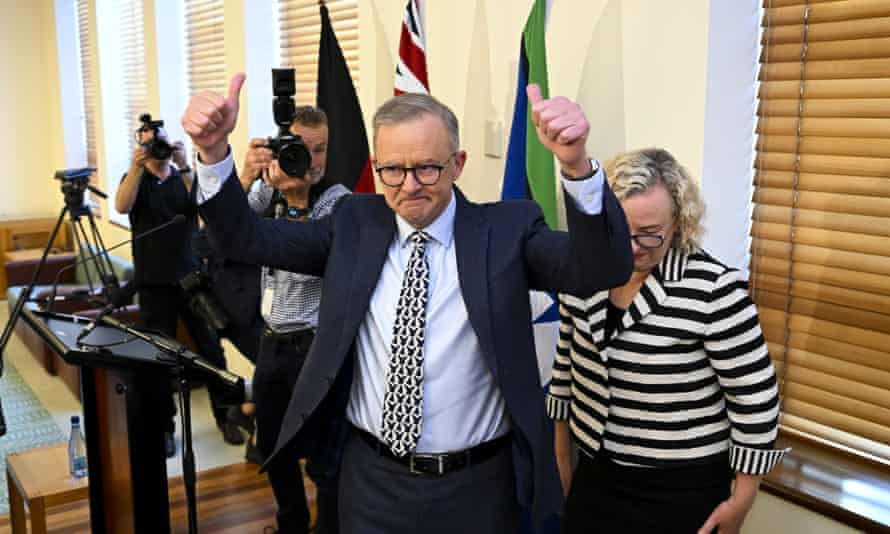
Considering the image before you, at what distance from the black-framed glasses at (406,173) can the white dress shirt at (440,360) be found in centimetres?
12

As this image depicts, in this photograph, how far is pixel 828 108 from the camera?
2.09m

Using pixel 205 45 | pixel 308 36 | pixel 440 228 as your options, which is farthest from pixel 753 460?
pixel 205 45

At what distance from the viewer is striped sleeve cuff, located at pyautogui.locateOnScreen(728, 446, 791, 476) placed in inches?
63.4

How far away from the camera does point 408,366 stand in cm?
154

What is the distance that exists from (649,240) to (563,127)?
522mm

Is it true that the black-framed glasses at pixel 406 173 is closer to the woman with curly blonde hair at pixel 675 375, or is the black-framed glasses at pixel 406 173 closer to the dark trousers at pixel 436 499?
the woman with curly blonde hair at pixel 675 375

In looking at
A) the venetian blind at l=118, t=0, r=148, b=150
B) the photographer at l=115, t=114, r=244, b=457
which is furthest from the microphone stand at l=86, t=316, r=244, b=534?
the venetian blind at l=118, t=0, r=148, b=150

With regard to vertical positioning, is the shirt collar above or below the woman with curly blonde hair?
above

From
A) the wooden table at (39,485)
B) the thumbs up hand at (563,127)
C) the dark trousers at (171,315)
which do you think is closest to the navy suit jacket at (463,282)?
the thumbs up hand at (563,127)

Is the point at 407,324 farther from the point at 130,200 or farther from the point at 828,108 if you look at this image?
the point at 130,200

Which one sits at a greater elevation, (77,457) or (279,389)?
(279,389)

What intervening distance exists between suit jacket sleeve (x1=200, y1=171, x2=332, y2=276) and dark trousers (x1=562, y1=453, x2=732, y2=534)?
74 centimetres

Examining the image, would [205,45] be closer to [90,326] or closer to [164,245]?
[164,245]

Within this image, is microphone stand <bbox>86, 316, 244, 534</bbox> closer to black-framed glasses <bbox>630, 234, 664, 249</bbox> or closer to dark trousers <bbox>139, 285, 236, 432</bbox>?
black-framed glasses <bbox>630, 234, 664, 249</bbox>
